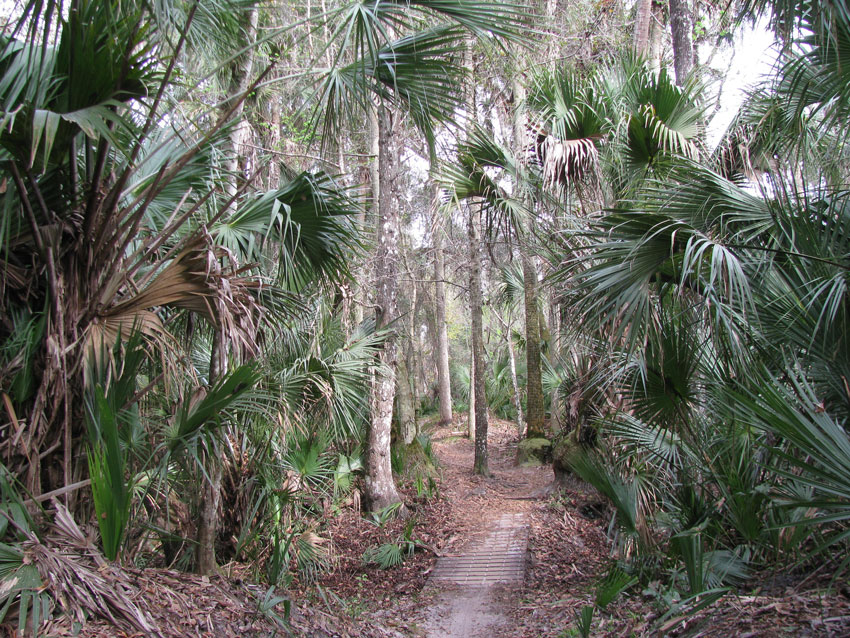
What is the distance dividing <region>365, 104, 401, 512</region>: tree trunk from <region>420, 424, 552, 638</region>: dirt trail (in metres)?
1.29

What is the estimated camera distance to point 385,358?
864 cm

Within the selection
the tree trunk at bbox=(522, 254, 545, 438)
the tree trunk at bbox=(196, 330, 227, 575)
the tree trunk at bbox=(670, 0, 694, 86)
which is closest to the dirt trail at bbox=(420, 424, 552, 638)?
the tree trunk at bbox=(522, 254, 545, 438)

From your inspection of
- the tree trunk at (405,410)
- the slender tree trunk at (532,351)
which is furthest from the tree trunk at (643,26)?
the tree trunk at (405,410)

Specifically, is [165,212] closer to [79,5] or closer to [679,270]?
[79,5]

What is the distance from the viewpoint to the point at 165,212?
194 inches

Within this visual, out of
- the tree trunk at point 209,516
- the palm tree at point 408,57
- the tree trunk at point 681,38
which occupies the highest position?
the tree trunk at point 681,38

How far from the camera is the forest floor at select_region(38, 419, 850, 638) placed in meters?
3.10

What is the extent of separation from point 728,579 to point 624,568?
46.9 inches

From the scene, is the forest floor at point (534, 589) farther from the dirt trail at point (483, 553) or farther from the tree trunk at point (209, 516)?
the tree trunk at point (209, 516)

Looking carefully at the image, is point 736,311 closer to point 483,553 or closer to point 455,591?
point 455,591

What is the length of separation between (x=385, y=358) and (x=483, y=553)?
2.97 meters

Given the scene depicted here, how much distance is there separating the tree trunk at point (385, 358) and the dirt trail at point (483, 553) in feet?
4.22

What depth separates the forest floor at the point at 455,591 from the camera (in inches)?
122

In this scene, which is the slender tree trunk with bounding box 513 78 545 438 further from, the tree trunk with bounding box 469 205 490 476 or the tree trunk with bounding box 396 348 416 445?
the tree trunk with bounding box 396 348 416 445
